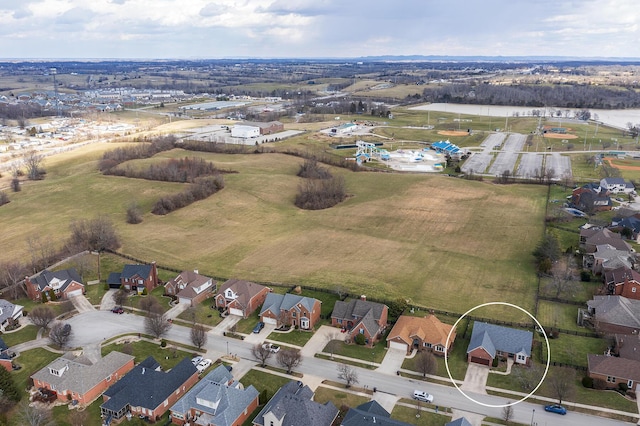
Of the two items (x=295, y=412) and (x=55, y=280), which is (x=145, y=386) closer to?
(x=295, y=412)

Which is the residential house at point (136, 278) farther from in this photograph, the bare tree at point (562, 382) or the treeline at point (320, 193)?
the bare tree at point (562, 382)

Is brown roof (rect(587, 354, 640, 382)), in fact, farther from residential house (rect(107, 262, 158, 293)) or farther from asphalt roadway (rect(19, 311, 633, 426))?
residential house (rect(107, 262, 158, 293))

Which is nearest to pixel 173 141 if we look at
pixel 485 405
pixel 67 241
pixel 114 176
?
pixel 114 176

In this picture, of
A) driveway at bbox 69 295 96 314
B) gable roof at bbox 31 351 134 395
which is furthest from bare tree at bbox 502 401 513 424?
driveway at bbox 69 295 96 314

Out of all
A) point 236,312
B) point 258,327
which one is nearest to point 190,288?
point 236,312

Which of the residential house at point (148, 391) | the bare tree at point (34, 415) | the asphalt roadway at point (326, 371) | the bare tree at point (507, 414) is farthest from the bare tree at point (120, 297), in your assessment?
the bare tree at point (507, 414)

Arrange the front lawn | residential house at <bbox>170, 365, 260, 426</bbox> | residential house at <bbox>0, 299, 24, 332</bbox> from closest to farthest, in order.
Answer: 1. residential house at <bbox>170, 365, 260, 426</bbox>
2. the front lawn
3. residential house at <bbox>0, 299, 24, 332</bbox>

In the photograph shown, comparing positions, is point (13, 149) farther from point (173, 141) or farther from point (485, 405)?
point (485, 405)
